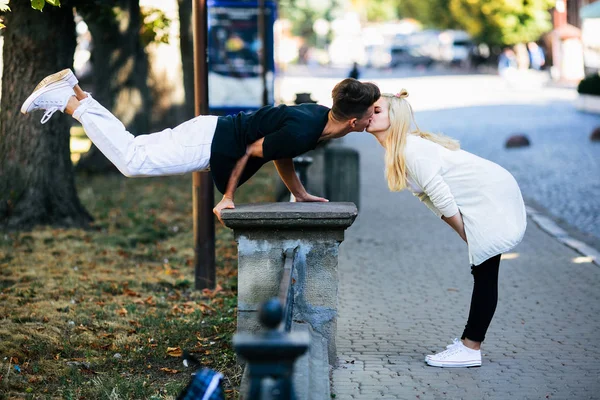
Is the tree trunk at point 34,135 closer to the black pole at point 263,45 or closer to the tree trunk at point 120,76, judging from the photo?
the tree trunk at point 120,76

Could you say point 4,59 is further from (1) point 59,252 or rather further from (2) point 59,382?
(2) point 59,382

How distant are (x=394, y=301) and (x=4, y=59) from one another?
5.93 m

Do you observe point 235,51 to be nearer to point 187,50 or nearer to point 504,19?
point 187,50

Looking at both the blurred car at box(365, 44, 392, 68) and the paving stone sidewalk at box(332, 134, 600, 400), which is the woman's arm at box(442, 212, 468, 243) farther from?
the blurred car at box(365, 44, 392, 68)

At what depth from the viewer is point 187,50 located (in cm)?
1758

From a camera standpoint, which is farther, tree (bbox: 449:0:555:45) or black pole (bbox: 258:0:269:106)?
tree (bbox: 449:0:555:45)

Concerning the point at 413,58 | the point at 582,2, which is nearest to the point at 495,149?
the point at 582,2

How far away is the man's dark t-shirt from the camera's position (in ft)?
18.0

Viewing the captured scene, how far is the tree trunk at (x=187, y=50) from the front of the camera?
675 inches

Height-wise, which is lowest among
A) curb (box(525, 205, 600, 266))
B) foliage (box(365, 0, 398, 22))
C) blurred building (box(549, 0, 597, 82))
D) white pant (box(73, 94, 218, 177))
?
curb (box(525, 205, 600, 266))

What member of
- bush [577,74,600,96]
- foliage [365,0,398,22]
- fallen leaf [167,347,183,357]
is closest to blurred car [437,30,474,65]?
foliage [365,0,398,22]

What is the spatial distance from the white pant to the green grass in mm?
1368

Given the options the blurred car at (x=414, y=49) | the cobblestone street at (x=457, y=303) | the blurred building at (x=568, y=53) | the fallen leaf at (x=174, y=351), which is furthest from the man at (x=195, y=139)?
the blurred car at (x=414, y=49)

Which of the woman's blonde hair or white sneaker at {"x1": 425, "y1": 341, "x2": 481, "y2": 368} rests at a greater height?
the woman's blonde hair
